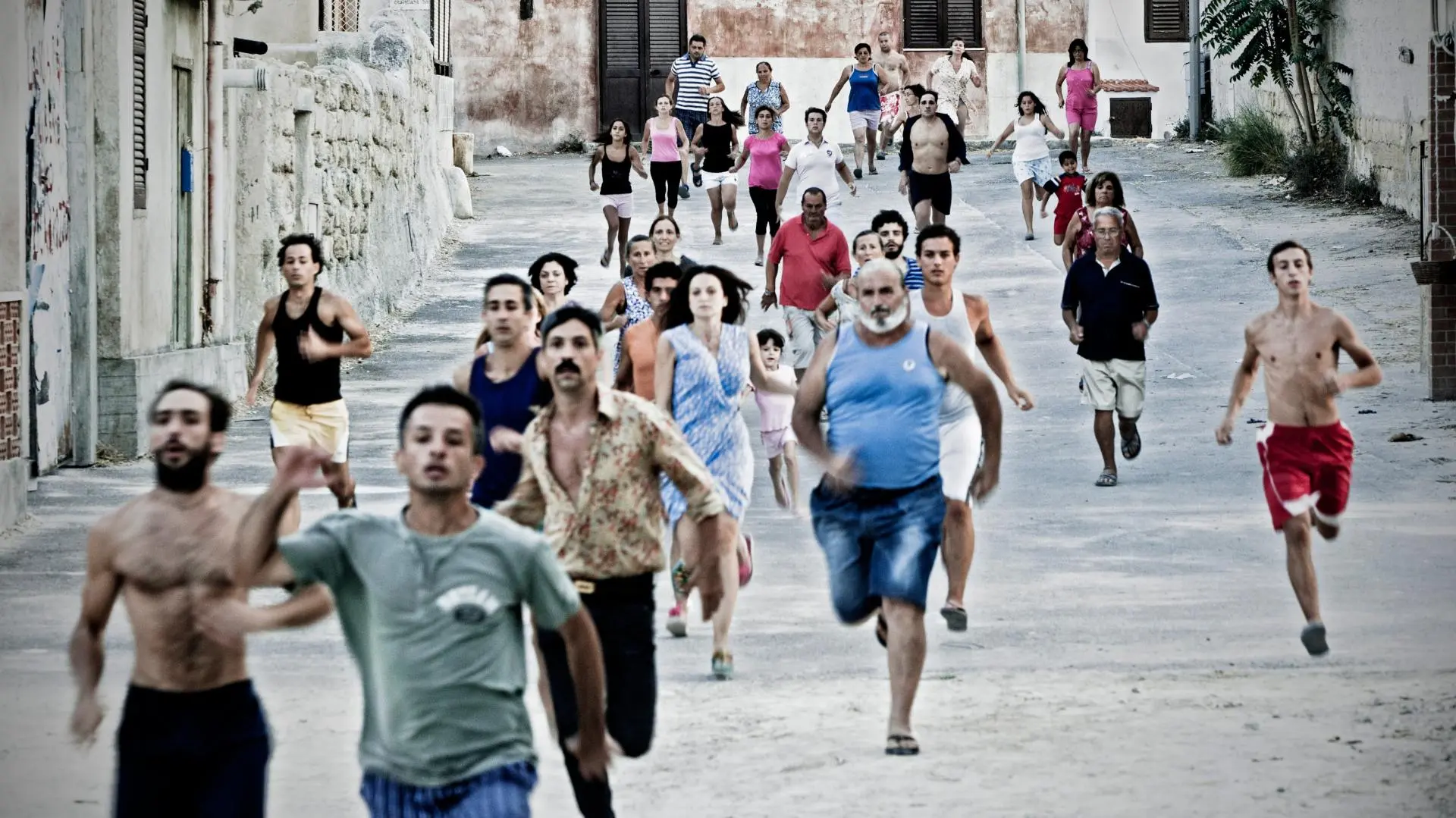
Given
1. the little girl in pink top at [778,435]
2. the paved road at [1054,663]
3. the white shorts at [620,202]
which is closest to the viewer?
the paved road at [1054,663]

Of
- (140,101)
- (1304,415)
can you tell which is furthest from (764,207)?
(1304,415)

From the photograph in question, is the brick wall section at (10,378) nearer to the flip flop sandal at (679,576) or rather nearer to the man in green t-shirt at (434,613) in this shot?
the flip flop sandal at (679,576)

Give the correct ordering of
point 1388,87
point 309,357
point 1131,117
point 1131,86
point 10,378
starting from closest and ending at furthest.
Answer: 1. point 309,357
2. point 10,378
3. point 1388,87
4. point 1131,86
5. point 1131,117

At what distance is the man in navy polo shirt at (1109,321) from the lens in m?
14.2

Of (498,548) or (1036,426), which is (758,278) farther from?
(498,548)

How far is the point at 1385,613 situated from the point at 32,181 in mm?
8603

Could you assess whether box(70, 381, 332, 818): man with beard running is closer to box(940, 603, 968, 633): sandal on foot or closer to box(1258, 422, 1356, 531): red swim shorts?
box(940, 603, 968, 633): sandal on foot

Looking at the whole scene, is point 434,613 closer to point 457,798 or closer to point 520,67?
point 457,798

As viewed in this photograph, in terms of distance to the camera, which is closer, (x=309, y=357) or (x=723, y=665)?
(x=723, y=665)

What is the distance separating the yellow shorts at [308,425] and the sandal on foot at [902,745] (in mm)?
4322

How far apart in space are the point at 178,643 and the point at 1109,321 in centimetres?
967

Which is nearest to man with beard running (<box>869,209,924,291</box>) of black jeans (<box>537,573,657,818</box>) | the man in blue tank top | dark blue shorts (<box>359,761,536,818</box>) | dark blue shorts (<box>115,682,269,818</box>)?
the man in blue tank top

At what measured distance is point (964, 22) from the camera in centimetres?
3697

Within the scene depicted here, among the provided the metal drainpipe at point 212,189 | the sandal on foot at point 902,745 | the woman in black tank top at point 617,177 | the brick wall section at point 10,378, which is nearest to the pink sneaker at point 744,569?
the sandal on foot at point 902,745
